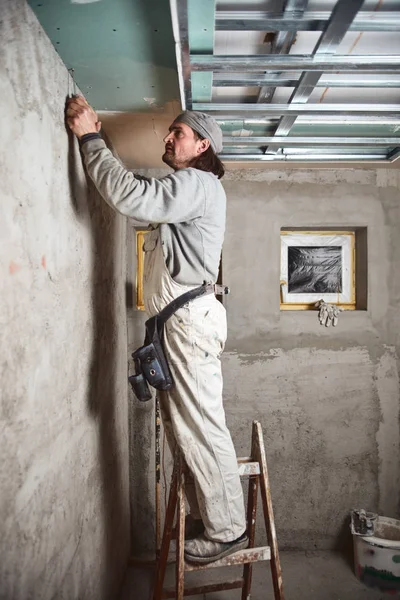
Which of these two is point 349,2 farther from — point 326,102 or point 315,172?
point 315,172

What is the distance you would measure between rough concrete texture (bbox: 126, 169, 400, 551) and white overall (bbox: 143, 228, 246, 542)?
1.04m

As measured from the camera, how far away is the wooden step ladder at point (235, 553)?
166cm

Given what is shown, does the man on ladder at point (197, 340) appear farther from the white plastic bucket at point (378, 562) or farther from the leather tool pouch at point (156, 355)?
the white plastic bucket at point (378, 562)

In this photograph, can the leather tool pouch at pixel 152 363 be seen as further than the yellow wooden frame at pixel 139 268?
No

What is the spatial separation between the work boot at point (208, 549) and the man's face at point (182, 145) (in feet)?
4.96

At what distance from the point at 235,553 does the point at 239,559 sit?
0.09 ft

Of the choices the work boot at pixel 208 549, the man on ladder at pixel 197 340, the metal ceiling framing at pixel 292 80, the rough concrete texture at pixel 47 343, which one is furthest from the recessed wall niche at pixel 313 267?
the work boot at pixel 208 549

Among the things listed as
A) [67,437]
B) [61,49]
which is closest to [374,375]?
[67,437]

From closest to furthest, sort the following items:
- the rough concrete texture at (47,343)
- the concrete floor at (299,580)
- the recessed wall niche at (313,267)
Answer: the rough concrete texture at (47,343)
the concrete floor at (299,580)
the recessed wall niche at (313,267)

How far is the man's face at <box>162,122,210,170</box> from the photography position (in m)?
1.71

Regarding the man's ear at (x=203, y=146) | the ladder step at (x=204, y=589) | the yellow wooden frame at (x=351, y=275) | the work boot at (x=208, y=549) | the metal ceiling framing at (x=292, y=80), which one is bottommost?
A: the ladder step at (x=204, y=589)

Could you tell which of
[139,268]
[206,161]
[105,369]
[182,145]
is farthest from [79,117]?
[139,268]

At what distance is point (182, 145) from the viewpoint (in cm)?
172

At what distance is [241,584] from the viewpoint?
1.97 m
